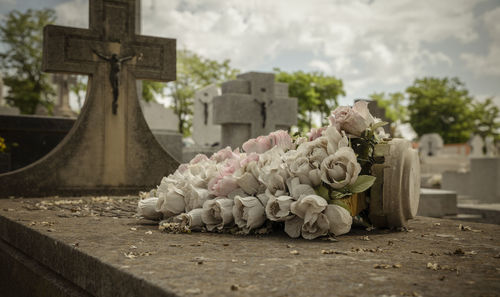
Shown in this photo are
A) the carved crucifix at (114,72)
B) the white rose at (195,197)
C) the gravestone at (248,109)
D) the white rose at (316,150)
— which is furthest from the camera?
the gravestone at (248,109)

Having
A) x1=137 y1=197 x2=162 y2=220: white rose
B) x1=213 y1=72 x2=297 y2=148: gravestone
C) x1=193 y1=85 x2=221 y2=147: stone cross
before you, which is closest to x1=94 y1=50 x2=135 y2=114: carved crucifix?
x1=137 y1=197 x2=162 y2=220: white rose

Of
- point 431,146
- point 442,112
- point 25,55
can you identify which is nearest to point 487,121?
point 442,112

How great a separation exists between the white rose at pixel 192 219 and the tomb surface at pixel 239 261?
97 millimetres

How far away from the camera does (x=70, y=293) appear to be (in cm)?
193

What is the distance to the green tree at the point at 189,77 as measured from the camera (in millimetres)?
41469

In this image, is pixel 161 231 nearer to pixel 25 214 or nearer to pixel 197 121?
pixel 25 214

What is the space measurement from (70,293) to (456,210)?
6689 mm

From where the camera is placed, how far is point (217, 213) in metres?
2.58

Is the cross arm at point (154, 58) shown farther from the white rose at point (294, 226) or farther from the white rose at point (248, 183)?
the white rose at point (294, 226)

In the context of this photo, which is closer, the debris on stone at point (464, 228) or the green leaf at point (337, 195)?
the green leaf at point (337, 195)

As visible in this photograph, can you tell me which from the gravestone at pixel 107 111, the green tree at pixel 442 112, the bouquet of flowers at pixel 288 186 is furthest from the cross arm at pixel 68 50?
the green tree at pixel 442 112

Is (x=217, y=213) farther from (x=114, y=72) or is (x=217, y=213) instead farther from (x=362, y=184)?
(x=114, y=72)

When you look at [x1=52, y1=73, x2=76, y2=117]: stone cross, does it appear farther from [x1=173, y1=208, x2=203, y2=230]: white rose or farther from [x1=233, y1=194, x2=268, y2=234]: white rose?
[x1=233, y1=194, x2=268, y2=234]: white rose

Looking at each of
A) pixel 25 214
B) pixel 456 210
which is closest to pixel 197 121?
pixel 456 210
